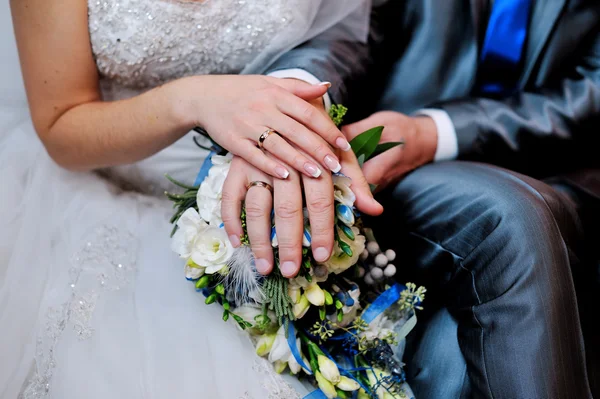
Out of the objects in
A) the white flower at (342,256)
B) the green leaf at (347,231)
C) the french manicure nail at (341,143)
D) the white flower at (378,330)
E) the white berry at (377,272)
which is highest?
the french manicure nail at (341,143)

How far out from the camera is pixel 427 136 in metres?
0.99

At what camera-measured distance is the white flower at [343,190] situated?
69 centimetres

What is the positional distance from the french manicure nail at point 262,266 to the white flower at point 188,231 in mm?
90

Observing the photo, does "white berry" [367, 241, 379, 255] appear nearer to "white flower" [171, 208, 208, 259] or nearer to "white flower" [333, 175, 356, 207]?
"white flower" [333, 175, 356, 207]

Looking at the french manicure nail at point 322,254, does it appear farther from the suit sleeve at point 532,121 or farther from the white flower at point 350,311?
the suit sleeve at point 532,121

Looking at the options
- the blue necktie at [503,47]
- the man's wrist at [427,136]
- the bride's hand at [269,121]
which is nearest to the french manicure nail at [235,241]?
the bride's hand at [269,121]

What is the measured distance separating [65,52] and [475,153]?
0.79 m

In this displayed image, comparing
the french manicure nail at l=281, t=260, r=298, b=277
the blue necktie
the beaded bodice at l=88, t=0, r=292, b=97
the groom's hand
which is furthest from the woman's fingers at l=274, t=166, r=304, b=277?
the blue necktie

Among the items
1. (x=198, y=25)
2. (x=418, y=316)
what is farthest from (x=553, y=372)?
(x=198, y=25)

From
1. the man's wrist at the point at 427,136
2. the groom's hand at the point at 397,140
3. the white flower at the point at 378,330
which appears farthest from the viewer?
the man's wrist at the point at 427,136

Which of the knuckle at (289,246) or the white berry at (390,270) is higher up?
the knuckle at (289,246)

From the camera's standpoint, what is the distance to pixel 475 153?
1.02 meters

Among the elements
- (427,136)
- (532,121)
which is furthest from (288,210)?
(532,121)

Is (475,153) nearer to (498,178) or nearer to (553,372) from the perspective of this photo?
(498,178)
